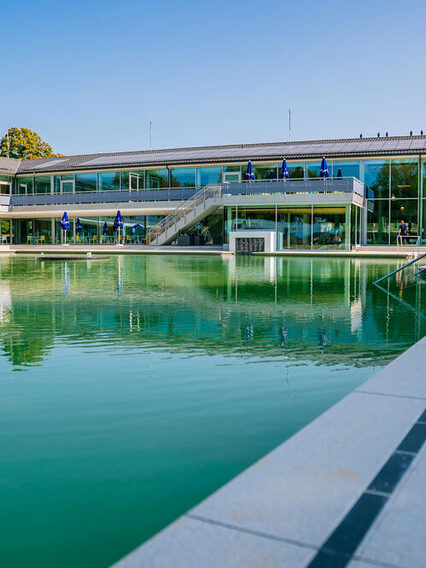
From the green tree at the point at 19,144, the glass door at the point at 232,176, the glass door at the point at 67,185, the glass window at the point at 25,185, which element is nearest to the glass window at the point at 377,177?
the glass door at the point at 232,176

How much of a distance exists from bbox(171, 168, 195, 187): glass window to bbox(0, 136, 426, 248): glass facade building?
8cm

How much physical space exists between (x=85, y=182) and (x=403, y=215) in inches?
1030

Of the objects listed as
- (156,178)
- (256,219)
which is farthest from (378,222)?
(156,178)

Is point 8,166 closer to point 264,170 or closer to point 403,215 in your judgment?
point 264,170

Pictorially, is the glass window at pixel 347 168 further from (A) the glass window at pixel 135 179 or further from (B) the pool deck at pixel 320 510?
(B) the pool deck at pixel 320 510

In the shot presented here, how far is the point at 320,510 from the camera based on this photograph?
220 centimetres

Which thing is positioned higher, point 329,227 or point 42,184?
point 42,184

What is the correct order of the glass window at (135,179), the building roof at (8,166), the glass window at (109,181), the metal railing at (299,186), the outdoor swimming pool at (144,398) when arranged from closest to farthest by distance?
the outdoor swimming pool at (144,398), the metal railing at (299,186), the glass window at (135,179), the glass window at (109,181), the building roof at (8,166)

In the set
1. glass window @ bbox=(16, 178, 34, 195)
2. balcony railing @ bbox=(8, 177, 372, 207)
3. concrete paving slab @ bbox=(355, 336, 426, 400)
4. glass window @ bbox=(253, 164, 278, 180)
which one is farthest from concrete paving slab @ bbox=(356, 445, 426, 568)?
glass window @ bbox=(16, 178, 34, 195)

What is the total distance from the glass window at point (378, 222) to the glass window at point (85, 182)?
75.3ft

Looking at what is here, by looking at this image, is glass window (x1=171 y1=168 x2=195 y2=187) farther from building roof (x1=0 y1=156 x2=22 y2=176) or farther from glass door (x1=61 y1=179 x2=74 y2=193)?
building roof (x1=0 y1=156 x2=22 y2=176)

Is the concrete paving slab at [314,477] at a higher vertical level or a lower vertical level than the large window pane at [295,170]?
lower

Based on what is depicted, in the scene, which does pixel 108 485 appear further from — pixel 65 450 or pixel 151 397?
pixel 151 397

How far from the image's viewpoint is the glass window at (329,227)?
35594 mm
